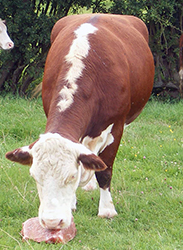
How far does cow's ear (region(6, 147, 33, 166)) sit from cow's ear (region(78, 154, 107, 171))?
14.8 inches

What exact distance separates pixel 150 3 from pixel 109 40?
15.3ft

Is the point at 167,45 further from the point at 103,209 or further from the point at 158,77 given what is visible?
the point at 103,209

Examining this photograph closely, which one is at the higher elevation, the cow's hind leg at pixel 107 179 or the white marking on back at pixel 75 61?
the white marking on back at pixel 75 61

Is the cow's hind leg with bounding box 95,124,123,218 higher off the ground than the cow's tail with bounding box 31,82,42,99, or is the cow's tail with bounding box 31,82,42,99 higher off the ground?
the cow's hind leg with bounding box 95,124,123,218

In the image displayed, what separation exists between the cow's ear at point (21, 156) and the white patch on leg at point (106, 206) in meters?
1.22

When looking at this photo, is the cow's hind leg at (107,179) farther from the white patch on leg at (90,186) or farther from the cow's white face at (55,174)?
the cow's white face at (55,174)

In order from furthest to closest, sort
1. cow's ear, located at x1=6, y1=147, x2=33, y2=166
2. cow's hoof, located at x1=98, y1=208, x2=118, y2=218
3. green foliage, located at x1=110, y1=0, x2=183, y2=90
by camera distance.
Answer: green foliage, located at x1=110, y1=0, x2=183, y2=90, cow's hoof, located at x1=98, y1=208, x2=118, y2=218, cow's ear, located at x1=6, y1=147, x2=33, y2=166

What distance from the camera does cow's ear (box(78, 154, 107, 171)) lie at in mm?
3202

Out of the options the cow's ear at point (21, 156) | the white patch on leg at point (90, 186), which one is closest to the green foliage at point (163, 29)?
the white patch on leg at point (90, 186)

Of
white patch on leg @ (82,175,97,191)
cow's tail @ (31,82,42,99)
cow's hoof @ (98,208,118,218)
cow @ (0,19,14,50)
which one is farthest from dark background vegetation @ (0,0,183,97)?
cow's hoof @ (98,208,118,218)

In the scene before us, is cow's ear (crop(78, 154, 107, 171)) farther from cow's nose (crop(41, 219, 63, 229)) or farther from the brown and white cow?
cow's nose (crop(41, 219, 63, 229))

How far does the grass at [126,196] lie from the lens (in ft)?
12.2

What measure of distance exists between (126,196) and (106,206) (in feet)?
1.20

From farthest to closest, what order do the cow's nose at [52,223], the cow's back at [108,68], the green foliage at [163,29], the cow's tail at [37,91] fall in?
1. the cow's tail at [37,91]
2. the green foliage at [163,29]
3. the cow's back at [108,68]
4. the cow's nose at [52,223]
